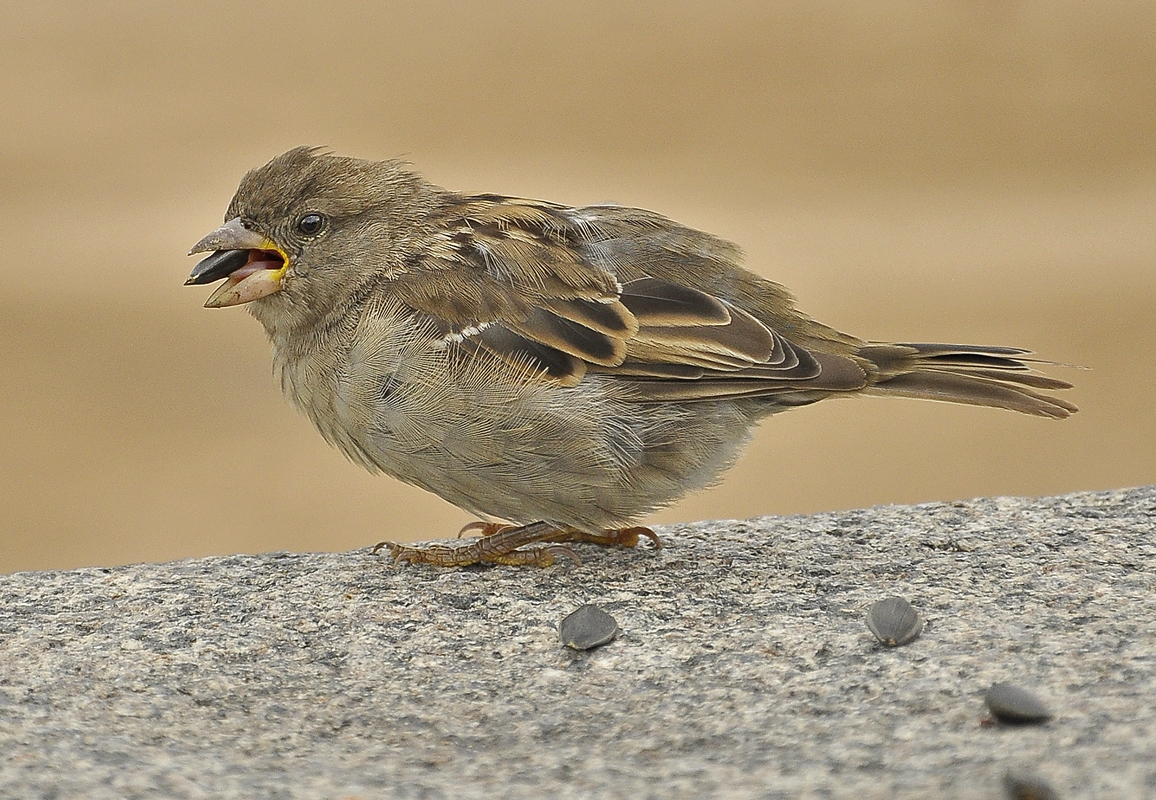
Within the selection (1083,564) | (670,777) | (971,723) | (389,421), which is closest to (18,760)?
(670,777)

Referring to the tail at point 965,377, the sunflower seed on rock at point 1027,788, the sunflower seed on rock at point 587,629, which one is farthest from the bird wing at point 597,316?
the sunflower seed on rock at point 1027,788

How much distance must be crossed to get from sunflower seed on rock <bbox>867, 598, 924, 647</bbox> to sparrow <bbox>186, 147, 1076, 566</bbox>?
80cm

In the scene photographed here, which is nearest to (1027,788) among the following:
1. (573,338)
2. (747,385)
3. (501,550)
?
(747,385)

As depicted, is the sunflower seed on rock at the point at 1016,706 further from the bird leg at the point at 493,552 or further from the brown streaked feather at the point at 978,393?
the bird leg at the point at 493,552

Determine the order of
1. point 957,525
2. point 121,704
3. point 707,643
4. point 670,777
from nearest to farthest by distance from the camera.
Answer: point 670,777 < point 121,704 < point 707,643 < point 957,525

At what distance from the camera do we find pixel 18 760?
266cm

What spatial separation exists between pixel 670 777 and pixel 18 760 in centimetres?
125

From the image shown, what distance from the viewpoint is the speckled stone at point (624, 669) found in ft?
8.26

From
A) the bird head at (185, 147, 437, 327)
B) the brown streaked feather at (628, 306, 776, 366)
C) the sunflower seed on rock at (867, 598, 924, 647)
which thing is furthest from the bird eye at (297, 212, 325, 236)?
the sunflower seed on rock at (867, 598, 924, 647)

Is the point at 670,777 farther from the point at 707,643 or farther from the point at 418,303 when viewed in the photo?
the point at 418,303

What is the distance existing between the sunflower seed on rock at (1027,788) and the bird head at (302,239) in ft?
8.64

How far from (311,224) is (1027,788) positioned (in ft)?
9.77

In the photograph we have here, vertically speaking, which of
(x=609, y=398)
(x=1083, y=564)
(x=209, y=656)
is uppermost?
(x=609, y=398)

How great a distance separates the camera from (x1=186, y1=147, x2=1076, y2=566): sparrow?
3957mm
